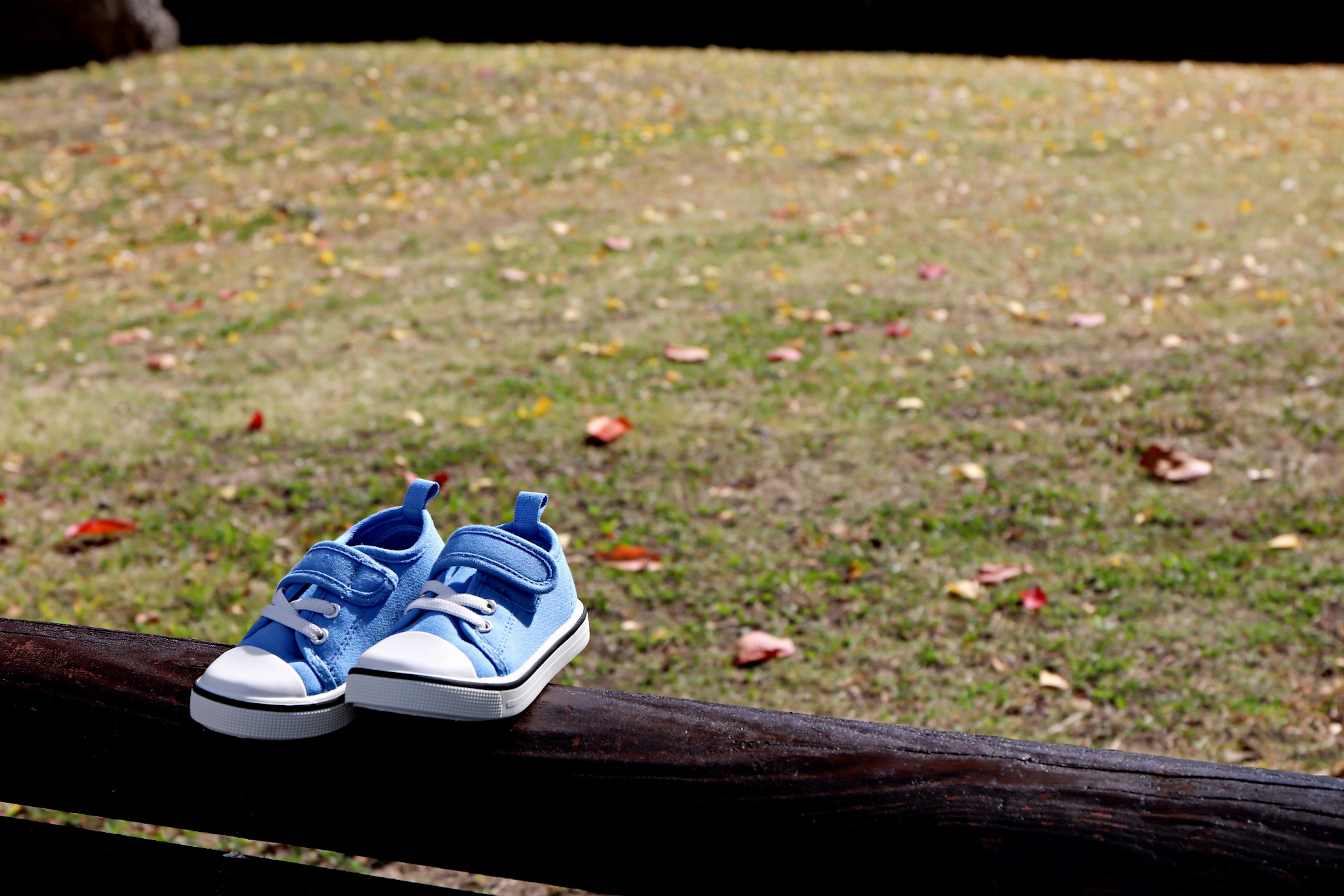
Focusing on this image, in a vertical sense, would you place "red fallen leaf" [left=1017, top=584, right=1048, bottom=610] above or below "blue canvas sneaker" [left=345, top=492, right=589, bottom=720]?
below

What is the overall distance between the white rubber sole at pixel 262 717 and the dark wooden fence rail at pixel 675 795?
0.02 metres

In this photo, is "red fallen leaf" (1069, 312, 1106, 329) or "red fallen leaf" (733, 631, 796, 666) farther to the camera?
"red fallen leaf" (1069, 312, 1106, 329)

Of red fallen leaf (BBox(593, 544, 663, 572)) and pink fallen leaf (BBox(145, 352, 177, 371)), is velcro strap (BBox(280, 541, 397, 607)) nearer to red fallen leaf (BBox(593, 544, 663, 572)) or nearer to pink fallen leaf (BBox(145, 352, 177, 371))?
red fallen leaf (BBox(593, 544, 663, 572))

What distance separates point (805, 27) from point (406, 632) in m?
13.2

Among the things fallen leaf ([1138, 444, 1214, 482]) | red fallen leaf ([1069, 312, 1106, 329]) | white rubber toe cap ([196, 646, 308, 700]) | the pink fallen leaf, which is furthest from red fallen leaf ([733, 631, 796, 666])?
the pink fallen leaf

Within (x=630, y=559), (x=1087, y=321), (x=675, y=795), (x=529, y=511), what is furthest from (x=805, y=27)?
(x=675, y=795)

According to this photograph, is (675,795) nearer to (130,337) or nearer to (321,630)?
(321,630)

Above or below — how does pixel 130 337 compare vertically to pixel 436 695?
below

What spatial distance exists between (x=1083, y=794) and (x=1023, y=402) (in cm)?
351

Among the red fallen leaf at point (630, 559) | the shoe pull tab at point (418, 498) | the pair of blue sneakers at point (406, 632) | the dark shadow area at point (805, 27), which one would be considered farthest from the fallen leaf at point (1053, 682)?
the dark shadow area at point (805, 27)

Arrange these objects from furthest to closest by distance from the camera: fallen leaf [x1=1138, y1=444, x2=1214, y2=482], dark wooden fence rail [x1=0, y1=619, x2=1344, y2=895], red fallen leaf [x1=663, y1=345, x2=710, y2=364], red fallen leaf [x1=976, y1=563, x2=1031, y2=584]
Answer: red fallen leaf [x1=663, y1=345, x2=710, y2=364] → fallen leaf [x1=1138, y1=444, x2=1214, y2=482] → red fallen leaf [x1=976, y1=563, x2=1031, y2=584] → dark wooden fence rail [x1=0, y1=619, x2=1344, y2=895]

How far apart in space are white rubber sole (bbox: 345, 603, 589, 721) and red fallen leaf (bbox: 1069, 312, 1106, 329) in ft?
14.8

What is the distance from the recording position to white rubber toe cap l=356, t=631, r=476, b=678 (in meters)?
1.39

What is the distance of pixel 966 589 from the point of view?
11.3 feet
